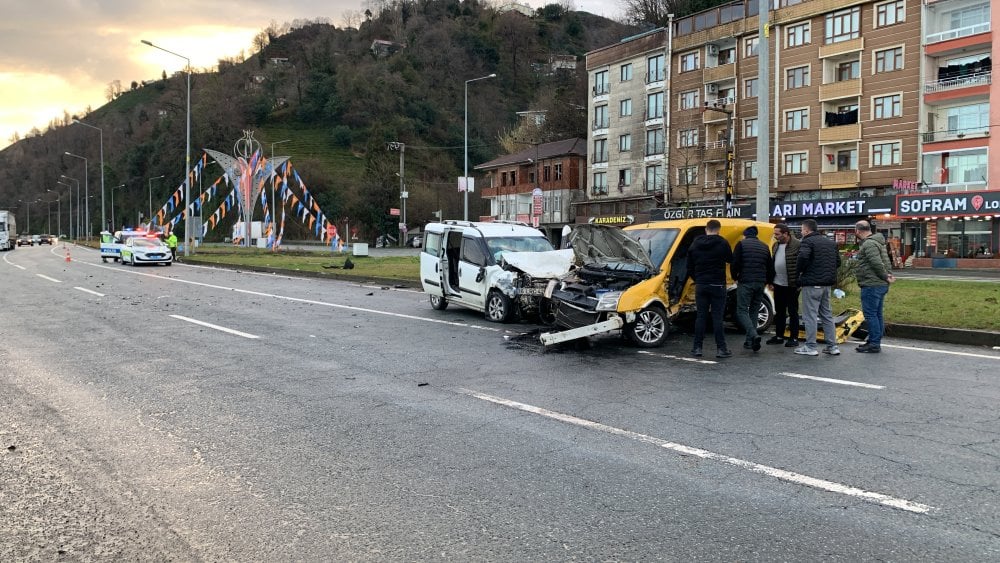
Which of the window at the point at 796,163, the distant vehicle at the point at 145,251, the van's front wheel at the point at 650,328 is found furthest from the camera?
the window at the point at 796,163

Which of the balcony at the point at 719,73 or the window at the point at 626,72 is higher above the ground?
the window at the point at 626,72

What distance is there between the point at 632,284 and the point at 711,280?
1.29 m

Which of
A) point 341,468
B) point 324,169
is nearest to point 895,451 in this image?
point 341,468

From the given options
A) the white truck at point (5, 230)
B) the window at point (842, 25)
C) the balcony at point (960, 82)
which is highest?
the window at point (842, 25)

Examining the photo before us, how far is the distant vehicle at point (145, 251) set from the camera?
1342 inches

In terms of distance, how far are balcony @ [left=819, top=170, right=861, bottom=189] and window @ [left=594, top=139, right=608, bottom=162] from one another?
21192 mm

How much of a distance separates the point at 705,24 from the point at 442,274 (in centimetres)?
4712

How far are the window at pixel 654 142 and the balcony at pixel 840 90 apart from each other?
1421 cm

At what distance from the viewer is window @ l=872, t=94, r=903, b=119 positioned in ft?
141

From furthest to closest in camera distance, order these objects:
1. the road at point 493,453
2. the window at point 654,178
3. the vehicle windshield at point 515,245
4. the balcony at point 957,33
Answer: the window at point 654,178, the balcony at point 957,33, the vehicle windshield at point 515,245, the road at point 493,453

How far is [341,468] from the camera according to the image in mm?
4875

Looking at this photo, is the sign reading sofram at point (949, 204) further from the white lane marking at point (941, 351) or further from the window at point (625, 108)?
the white lane marking at point (941, 351)

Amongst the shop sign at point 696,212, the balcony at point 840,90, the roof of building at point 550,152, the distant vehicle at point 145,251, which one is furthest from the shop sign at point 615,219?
the distant vehicle at point 145,251

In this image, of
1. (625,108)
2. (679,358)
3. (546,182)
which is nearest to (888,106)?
(625,108)
